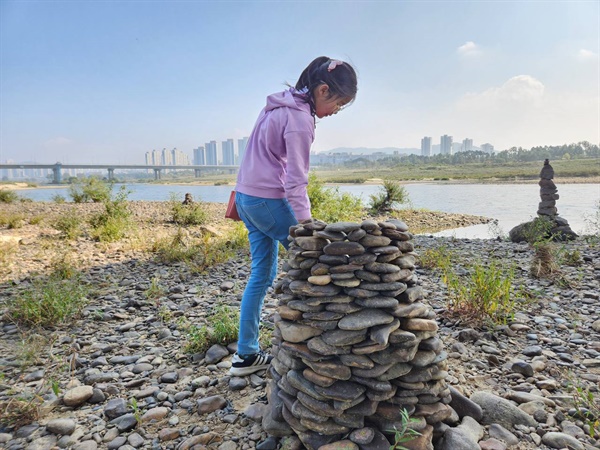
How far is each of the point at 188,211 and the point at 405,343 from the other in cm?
880

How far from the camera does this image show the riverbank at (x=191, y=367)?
1.88 m

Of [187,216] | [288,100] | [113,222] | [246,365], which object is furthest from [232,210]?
[187,216]

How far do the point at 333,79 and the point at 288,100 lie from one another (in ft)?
0.88

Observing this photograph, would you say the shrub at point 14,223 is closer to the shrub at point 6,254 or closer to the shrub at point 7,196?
the shrub at point 6,254

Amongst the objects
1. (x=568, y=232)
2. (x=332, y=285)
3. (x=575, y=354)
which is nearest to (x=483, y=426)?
(x=332, y=285)

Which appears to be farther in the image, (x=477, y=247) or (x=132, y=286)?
(x=477, y=247)

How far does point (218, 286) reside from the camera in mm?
4512

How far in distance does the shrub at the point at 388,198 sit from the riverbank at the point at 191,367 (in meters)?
8.73

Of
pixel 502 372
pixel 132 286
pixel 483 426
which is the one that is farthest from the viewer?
pixel 132 286

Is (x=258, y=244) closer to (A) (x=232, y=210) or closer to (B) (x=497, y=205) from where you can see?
(A) (x=232, y=210)

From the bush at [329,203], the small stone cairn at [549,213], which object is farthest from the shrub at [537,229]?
the bush at [329,203]

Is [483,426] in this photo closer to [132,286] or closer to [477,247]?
[132,286]

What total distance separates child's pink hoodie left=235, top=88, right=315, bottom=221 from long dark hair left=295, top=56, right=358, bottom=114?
0.28 ft

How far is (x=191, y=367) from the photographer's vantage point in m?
2.60
